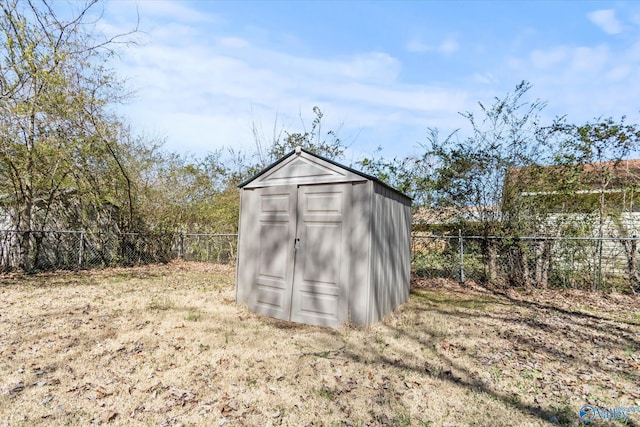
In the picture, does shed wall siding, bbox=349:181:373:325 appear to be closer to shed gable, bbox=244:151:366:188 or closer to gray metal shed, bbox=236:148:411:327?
gray metal shed, bbox=236:148:411:327

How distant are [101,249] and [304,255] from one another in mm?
7138

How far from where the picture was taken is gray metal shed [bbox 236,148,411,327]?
4.04 metres

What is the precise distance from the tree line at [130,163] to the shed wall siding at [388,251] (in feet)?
8.47

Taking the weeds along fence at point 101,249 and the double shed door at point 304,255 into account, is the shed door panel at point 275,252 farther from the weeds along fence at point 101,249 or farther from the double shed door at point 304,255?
the weeds along fence at point 101,249

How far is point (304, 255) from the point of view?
434 cm

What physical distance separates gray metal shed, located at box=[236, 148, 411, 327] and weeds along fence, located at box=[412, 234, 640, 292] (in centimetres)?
284

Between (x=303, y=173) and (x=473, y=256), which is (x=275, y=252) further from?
(x=473, y=256)

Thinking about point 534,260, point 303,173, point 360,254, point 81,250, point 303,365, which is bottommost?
point 303,365

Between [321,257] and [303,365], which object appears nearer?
[303,365]

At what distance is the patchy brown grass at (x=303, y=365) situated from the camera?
7.57 feet

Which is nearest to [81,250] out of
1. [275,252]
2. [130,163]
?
[130,163]

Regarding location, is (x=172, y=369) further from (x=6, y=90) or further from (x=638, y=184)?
(x=638, y=184)

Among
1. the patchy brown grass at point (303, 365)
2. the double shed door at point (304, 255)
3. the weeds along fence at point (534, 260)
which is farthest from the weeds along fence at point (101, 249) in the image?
the weeds along fence at point (534, 260)

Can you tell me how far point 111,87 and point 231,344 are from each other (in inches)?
298
